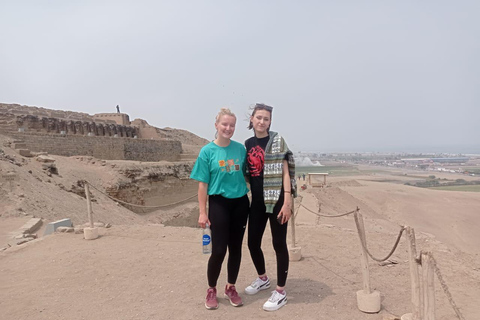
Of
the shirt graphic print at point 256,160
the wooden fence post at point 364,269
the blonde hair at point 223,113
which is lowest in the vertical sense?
the wooden fence post at point 364,269

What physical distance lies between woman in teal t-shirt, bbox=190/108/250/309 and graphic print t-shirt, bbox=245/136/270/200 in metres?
0.08

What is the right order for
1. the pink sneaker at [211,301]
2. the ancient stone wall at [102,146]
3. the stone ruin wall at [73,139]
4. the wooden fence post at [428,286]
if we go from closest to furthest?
the wooden fence post at [428,286], the pink sneaker at [211,301], the ancient stone wall at [102,146], the stone ruin wall at [73,139]

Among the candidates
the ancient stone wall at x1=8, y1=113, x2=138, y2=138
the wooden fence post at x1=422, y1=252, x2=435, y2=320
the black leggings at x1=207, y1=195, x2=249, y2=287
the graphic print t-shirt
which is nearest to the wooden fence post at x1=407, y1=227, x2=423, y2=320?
the wooden fence post at x1=422, y1=252, x2=435, y2=320

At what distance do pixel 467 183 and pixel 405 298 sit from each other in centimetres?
5408

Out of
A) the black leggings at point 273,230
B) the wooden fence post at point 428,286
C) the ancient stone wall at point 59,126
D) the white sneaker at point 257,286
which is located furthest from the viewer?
the ancient stone wall at point 59,126

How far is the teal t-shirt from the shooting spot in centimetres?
305

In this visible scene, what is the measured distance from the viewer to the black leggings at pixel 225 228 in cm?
305

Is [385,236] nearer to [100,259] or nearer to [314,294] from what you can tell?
[314,294]

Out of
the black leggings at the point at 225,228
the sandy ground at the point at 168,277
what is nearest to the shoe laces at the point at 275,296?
the sandy ground at the point at 168,277

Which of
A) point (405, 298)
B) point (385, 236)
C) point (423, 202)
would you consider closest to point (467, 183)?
point (423, 202)

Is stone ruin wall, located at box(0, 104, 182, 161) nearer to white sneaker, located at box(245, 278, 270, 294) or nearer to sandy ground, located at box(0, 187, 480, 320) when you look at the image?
sandy ground, located at box(0, 187, 480, 320)

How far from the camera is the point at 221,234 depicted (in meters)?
3.05

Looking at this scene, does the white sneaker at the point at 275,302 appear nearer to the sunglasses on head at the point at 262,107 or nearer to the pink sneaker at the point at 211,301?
the pink sneaker at the point at 211,301

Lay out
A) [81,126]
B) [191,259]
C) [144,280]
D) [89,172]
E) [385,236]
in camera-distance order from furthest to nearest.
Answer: [81,126] < [89,172] < [385,236] < [191,259] < [144,280]
